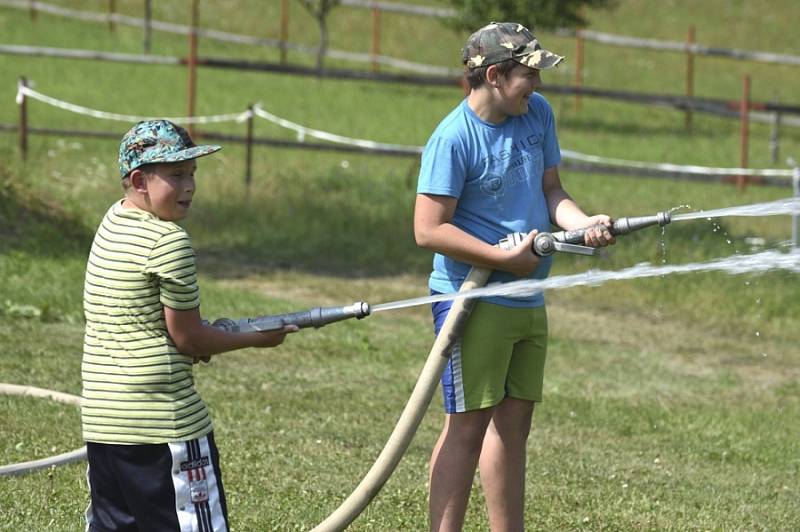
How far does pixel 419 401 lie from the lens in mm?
4695

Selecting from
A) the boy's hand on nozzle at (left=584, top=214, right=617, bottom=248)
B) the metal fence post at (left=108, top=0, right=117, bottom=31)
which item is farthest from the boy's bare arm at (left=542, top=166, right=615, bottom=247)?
the metal fence post at (left=108, top=0, right=117, bottom=31)

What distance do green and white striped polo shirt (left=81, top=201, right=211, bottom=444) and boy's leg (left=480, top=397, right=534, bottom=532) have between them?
1.25 metres

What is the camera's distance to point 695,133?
23938mm

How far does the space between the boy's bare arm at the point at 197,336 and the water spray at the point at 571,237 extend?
102cm

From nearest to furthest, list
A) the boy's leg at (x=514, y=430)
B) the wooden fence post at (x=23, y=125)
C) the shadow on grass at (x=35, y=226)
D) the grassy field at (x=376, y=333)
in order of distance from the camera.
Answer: the boy's leg at (x=514, y=430), the grassy field at (x=376, y=333), the shadow on grass at (x=35, y=226), the wooden fence post at (x=23, y=125)

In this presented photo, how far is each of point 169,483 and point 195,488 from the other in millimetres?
75

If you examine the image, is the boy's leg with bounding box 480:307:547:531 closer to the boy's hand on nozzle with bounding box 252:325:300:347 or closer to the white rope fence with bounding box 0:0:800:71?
the boy's hand on nozzle with bounding box 252:325:300:347

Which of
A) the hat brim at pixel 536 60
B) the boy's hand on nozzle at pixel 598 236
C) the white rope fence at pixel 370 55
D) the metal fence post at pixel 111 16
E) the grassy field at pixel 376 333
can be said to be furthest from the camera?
the metal fence post at pixel 111 16

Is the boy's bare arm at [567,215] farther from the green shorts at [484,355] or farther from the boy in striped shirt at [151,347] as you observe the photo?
the boy in striped shirt at [151,347]

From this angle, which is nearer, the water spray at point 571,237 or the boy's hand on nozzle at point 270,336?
the boy's hand on nozzle at point 270,336

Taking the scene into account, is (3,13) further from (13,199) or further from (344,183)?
(13,199)

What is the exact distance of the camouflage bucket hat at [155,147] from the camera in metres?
3.93

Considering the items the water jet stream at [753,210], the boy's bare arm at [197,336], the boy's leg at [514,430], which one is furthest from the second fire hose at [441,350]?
the boy's bare arm at [197,336]

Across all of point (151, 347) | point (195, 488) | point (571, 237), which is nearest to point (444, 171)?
point (571, 237)
